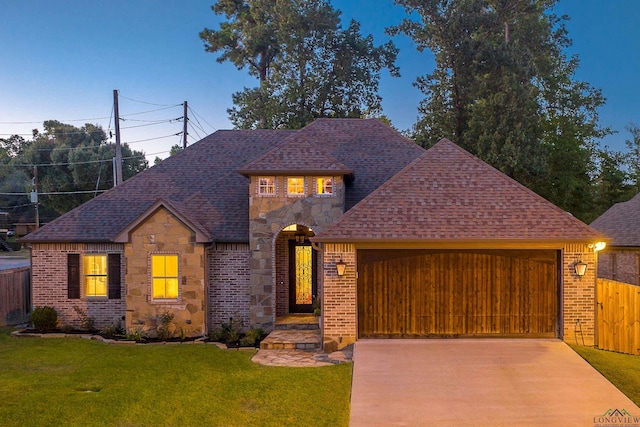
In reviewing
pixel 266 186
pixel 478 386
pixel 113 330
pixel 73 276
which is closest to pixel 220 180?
pixel 266 186

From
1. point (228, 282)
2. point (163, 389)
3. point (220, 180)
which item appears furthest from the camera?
point (220, 180)

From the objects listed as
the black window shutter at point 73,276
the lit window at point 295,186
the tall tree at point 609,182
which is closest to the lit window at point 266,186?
the lit window at point 295,186

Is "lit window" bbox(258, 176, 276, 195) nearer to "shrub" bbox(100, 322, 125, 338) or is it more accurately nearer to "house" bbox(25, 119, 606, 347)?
"house" bbox(25, 119, 606, 347)

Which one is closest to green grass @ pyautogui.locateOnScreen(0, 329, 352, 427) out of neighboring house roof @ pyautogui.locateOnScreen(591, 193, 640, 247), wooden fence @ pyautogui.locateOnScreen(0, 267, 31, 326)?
wooden fence @ pyautogui.locateOnScreen(0, 267, 31, 326)

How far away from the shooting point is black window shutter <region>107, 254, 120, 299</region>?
14.8m

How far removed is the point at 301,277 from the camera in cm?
1611

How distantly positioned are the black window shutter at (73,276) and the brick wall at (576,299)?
14.0m

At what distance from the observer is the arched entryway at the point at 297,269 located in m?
15.8

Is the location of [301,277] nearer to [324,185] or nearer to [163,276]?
[324,185]

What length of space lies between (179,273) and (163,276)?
53cm

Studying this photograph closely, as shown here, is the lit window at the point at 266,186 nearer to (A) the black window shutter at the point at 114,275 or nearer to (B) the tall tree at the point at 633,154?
(A) the black window shutter at the point at 114,275

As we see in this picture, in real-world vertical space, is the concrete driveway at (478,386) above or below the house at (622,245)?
below

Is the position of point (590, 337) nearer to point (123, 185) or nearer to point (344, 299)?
point (344, 299)

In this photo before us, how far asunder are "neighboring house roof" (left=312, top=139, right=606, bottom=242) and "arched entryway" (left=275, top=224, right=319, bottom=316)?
4.28 m
